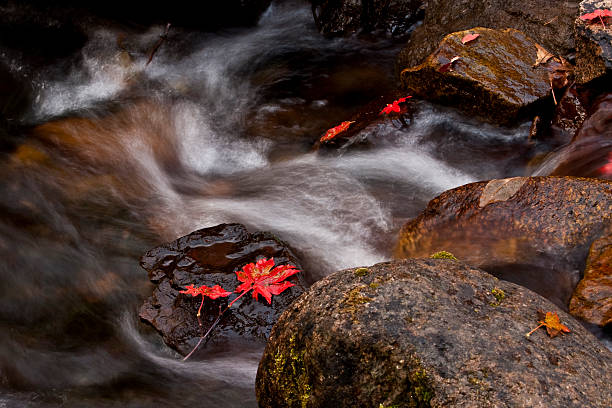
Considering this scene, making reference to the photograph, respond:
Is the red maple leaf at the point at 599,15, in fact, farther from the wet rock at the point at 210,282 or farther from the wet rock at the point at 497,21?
the wet rock at the point at 210,282

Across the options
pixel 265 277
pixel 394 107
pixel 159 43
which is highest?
pixel 159 43

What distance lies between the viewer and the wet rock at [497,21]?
6262 mm

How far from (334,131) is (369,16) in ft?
10.1

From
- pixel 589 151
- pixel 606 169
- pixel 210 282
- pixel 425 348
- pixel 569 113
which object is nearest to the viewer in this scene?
pixel 425 348

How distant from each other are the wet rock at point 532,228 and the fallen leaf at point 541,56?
2.55 metres

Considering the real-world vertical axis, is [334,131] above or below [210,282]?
above

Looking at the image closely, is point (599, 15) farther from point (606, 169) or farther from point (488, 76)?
point (606, 169)

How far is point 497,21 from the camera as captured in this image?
6719 millimetres

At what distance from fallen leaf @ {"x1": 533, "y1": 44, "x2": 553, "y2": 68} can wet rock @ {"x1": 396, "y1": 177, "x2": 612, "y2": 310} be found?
2.55m

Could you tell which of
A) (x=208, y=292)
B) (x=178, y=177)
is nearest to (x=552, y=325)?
(x=208, y=292)

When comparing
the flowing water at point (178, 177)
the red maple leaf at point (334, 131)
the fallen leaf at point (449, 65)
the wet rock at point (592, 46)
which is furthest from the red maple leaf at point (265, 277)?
the wet rock at point (592, 46)

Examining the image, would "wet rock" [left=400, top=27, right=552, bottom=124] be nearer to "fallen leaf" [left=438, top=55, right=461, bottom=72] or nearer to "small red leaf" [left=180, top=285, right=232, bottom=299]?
"fallen leaf" [left=438, top=55, right=461, bottom=72]

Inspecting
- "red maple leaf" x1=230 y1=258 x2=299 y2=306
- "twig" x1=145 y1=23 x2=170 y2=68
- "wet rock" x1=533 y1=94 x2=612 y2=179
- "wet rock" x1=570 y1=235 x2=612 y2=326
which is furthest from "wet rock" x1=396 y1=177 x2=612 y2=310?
"twig" x1=145 y1=23 x2=170 y2=68

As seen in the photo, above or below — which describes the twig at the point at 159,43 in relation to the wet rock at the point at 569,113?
above
